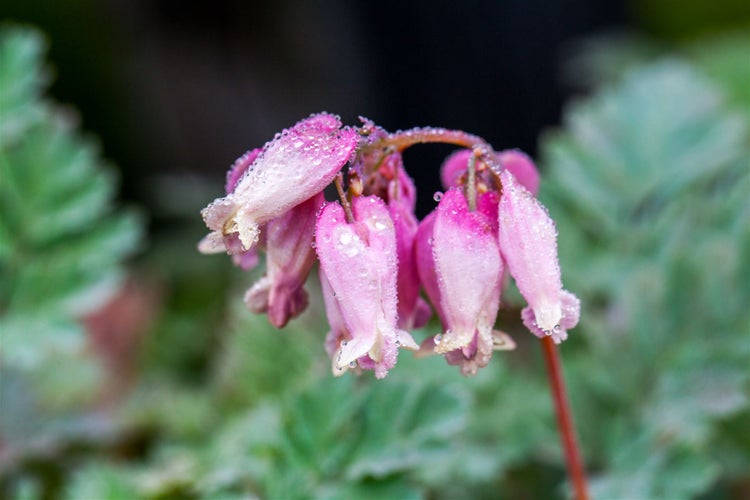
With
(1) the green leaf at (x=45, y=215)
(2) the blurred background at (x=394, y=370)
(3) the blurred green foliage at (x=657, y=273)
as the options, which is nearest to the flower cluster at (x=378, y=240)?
(2) the blurred background at (x=394, y=370)

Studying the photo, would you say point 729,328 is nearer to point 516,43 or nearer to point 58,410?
point 58,410

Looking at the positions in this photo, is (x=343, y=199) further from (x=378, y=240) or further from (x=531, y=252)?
(x=531, y=252)

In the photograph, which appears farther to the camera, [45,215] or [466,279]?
[45,215]

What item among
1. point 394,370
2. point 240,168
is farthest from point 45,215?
point 240,168

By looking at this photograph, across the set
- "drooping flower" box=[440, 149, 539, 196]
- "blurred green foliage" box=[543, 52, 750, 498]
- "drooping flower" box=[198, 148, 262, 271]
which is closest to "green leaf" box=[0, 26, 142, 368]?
"drooping flower" box=[198, 148, 262, 271]

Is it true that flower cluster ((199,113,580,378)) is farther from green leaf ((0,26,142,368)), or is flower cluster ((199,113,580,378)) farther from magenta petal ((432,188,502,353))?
green leaf ((0,26,142,368))

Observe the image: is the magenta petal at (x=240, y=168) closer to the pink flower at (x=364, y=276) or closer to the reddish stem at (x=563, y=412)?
the pink flower at (x=364, y=276)
